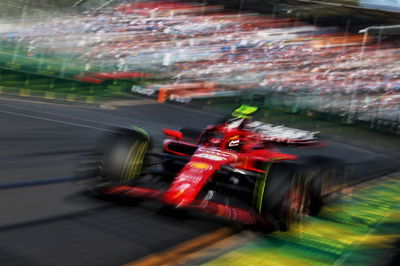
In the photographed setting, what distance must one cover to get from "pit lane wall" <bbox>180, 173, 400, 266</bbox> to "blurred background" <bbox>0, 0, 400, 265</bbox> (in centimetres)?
2

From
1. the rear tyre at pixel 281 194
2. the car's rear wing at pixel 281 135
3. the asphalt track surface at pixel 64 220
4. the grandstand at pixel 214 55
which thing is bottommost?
the asphalt track surface at pixel 64 220

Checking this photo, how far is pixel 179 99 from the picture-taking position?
18.6 metres

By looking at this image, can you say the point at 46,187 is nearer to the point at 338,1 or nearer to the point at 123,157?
the point at 123,157

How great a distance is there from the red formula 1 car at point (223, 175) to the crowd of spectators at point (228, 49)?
1361 centimetres

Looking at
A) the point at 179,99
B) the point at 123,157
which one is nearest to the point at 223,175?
the point at 123,157

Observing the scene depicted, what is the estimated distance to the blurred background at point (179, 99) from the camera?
4477 millimetres

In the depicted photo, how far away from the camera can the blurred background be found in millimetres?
4477

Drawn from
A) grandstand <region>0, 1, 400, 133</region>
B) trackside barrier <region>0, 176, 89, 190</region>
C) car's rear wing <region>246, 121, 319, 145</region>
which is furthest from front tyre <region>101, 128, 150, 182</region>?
grandstand <region>0, 1, 400, 133</region>

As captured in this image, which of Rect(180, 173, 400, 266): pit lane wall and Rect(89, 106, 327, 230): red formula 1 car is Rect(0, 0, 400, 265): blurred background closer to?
Rect(180, 173, 400, 266): pit lane wall

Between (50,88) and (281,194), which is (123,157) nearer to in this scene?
(281,194)

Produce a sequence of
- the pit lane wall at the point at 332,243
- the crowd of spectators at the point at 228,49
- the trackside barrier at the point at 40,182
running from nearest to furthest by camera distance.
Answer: the pit lane wall at the point at 332,243, the trackside barrier at the point at 40,182, the crowd of spectators at the point at 228,49

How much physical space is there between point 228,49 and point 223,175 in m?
16.9

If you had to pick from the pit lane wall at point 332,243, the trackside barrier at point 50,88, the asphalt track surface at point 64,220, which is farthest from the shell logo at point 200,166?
the trackside barrier at point 50,88

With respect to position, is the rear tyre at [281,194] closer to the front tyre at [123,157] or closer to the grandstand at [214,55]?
the front tyre at [123,157]
